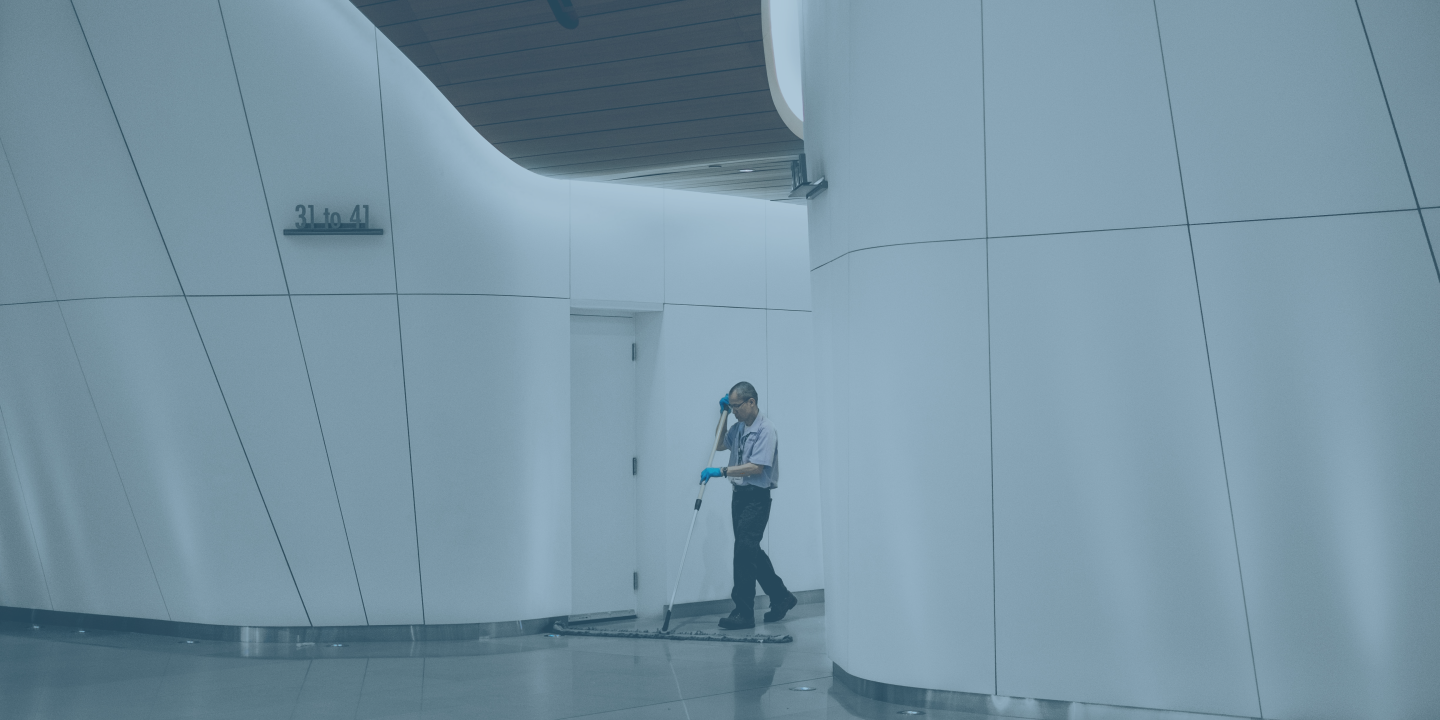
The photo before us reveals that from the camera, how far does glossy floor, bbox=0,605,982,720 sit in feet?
18.1

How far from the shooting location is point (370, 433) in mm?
7762

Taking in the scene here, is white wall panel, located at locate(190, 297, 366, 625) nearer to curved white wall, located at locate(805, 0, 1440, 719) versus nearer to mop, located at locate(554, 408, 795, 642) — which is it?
mop, located at locate(554, 408, 795, 642)

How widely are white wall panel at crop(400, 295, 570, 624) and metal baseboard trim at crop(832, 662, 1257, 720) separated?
3287mm

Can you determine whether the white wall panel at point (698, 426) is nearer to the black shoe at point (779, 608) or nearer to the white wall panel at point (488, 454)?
the black shoe at point (779, 608)

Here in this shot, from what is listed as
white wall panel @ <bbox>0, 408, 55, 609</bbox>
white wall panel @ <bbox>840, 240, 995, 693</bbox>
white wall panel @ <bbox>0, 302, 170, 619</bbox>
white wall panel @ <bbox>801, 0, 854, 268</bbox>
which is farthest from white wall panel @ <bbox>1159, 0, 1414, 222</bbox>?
white wall panel @ <bbox>0, 408, 55, 609</bbox>

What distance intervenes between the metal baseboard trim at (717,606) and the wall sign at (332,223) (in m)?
3.78

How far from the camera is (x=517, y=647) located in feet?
24.9

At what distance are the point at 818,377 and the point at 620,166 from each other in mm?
A: 2997

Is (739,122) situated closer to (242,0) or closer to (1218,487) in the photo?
(242,0)

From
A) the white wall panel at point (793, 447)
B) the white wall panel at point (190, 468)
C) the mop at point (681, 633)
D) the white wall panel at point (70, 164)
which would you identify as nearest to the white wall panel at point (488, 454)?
the mop at point (681, 633)

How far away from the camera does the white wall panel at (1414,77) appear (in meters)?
4.75

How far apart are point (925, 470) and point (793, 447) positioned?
14.1ft

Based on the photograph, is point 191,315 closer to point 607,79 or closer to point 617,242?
point 617,242

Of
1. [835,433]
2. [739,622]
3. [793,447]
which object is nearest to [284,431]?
[739,622]
